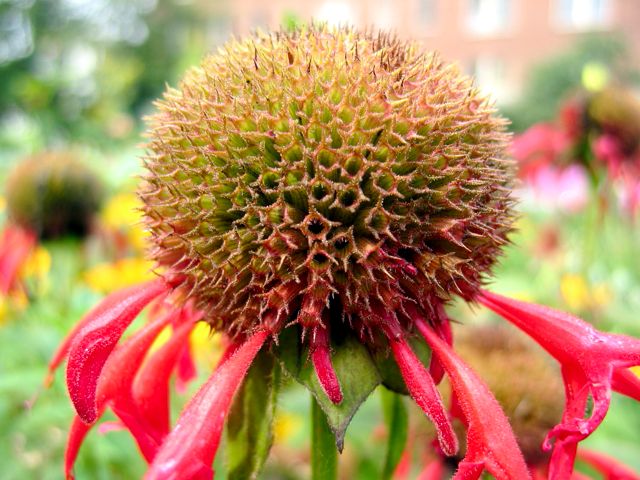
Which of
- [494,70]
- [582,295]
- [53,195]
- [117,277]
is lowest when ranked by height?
[494,70]

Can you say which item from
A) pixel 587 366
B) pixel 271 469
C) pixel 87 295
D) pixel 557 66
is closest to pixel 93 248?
pixel 87 295

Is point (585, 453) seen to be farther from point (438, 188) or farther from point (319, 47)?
point (319, 47)

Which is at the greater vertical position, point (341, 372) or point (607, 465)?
point (341, 372)

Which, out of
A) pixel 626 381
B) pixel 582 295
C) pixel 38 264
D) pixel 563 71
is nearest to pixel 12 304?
pixel 38 264

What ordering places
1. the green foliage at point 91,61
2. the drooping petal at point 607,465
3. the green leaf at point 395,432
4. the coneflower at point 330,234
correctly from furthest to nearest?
the green foliage at point 91,61 → the drooping petal at point 607,465 → the green leaf at point 395,432 → the coneflower at point 330,234

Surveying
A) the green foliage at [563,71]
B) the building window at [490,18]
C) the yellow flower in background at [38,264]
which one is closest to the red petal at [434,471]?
Answer: the yellow flower in background at [38,264]

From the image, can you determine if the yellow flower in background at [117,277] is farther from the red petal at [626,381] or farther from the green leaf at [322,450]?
the red petal at [626,381]

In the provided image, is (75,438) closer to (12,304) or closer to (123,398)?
(123,398)
